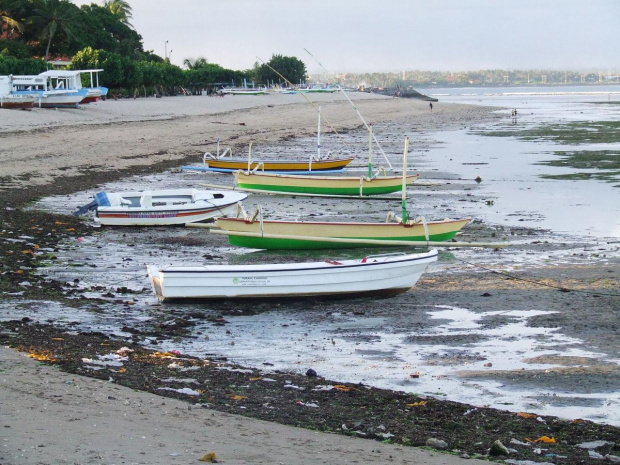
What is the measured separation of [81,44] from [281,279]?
3083 inches

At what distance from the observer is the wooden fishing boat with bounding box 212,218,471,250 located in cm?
1748

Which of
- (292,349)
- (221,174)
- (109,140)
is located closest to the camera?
(292,349)

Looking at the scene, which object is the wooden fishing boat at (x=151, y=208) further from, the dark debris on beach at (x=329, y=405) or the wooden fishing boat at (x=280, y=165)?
the dark debris on beach at (x=329, y=405)

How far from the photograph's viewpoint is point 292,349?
1122cm

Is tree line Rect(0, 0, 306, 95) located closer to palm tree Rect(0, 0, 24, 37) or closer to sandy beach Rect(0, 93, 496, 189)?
palm tree Rect(0, 0, 24, 37)

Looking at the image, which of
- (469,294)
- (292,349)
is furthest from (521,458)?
(469,294)

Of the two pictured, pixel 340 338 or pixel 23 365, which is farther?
pixel 340 338

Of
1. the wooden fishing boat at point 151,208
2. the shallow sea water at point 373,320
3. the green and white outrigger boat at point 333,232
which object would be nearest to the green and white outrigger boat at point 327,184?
the shallow sea water at point 373,320

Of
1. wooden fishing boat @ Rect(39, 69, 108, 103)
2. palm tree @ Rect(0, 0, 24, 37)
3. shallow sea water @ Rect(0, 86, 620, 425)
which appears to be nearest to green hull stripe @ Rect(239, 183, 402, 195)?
shallow sea water @ Rect(0, 86, 620, 425)

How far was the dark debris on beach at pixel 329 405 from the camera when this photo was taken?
24.6 ft

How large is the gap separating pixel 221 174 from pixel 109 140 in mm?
8292

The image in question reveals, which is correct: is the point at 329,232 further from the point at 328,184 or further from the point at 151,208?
the point at 328,184

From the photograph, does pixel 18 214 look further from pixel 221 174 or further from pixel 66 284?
pixel 221 174

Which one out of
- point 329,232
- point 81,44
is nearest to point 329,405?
point 329,232
